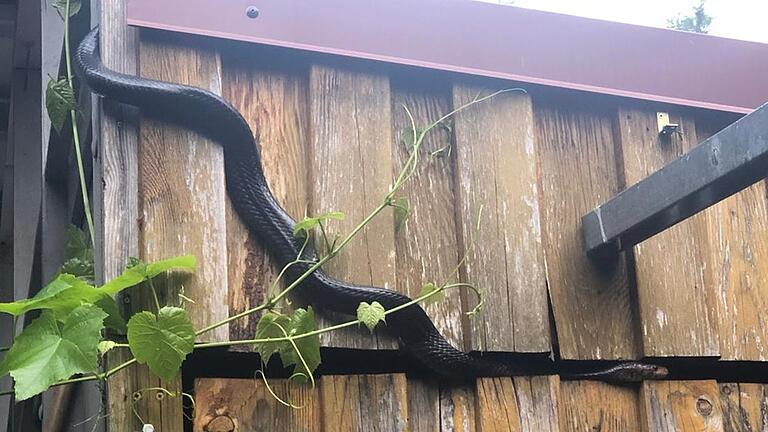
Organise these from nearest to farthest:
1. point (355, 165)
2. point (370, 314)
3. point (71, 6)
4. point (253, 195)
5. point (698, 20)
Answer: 1. point (370, 314)
2. point (253, 195)
3. point (355, 165)
4. point (71, 6)
5. point (698, 20)

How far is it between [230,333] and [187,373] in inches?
4.3

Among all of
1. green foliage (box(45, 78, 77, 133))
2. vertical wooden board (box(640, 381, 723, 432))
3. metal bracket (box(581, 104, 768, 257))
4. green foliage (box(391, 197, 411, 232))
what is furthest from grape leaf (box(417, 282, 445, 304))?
→ green foliage (box(45, 78, 77, 133))

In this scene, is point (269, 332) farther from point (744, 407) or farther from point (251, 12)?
point (744, 407)

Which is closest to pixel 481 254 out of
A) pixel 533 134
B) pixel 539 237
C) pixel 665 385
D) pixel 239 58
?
pixel 539 237

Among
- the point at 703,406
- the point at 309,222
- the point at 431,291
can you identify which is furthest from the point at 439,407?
the point at 703,406

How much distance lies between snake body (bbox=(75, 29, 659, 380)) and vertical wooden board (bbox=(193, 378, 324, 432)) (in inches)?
7.3

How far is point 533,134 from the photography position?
2363 mm

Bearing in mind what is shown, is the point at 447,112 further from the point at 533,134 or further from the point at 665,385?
the point at 665,385

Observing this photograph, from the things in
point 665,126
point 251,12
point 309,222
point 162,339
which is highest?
point 251,12

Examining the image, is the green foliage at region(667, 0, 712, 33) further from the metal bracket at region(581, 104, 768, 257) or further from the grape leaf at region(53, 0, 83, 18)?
the grape leaf at region(53, 0, 83, 18)

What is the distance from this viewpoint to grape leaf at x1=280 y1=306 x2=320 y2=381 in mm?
1917

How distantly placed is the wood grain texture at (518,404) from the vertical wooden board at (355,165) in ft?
0.76

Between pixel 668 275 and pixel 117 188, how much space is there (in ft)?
3.92

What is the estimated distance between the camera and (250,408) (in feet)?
6.39
